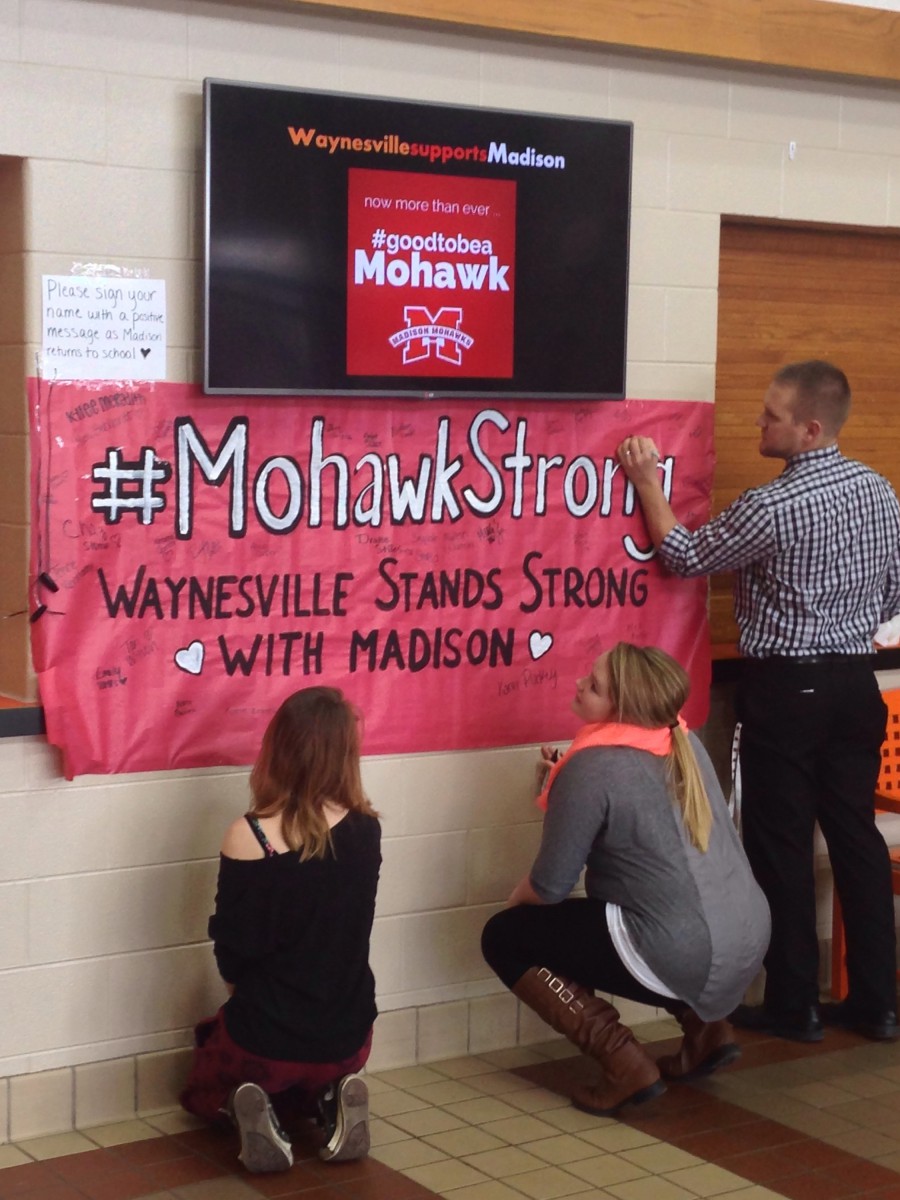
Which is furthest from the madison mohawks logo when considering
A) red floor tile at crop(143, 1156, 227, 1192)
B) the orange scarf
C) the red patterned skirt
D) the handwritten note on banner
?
red floor tile at crop(143, 1156, 227, 1192)

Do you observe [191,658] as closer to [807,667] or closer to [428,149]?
[428,149]

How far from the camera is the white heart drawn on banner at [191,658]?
3885 mm

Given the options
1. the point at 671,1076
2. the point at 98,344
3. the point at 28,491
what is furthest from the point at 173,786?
the point at 671,1076

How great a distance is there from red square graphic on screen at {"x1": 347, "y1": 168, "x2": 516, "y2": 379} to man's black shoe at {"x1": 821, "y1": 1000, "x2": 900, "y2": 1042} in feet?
6.39

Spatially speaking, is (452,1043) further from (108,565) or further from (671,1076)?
(108,565)

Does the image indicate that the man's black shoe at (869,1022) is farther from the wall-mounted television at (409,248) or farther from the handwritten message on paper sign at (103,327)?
the handwritten message on paper sign at (103,327)

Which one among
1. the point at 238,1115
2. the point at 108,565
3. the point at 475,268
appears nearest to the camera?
the point at 238,1115

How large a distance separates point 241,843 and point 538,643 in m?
1.14

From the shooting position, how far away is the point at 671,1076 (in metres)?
4.17

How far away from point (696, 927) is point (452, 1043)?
86 centimetres

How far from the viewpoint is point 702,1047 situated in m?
4.11

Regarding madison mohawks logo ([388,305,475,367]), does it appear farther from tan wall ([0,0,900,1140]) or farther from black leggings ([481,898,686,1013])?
black leggings ([481,898,686,1013])

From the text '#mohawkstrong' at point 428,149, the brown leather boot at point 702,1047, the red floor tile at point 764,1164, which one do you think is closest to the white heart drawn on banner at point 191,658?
the text '#mohawkstrong' at point 428,149

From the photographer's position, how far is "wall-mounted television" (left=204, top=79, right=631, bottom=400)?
12.5 ft
